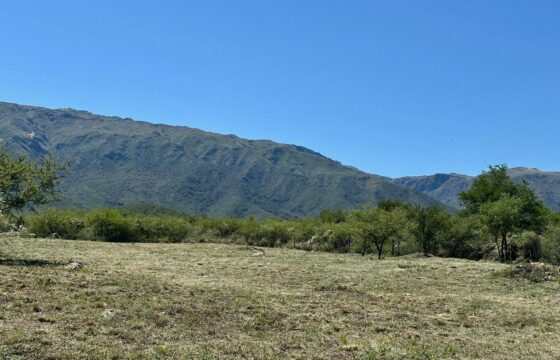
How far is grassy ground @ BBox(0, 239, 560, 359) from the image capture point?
17031 mm

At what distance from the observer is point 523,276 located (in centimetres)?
4328

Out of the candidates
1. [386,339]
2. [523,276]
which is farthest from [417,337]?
[523,276]

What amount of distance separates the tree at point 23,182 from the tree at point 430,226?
2796 inches

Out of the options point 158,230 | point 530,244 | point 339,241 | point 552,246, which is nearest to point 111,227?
point 158,230

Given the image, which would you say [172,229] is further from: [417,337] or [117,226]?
[417,337]

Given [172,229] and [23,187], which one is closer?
[23,187]

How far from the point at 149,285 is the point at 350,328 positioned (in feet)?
42.4

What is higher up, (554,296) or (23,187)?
(23,187)

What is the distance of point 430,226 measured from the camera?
9438cm

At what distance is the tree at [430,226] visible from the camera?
9406 centimetres

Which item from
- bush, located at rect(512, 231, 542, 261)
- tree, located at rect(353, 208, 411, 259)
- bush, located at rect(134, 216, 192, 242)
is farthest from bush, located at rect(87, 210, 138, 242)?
bush, located at rect(512, 231, 542, 261)

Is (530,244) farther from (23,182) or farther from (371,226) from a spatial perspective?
(23,182)

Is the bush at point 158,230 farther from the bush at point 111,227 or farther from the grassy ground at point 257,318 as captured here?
the grassy ground at point 257,318

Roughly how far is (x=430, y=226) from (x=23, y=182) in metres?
75.5
